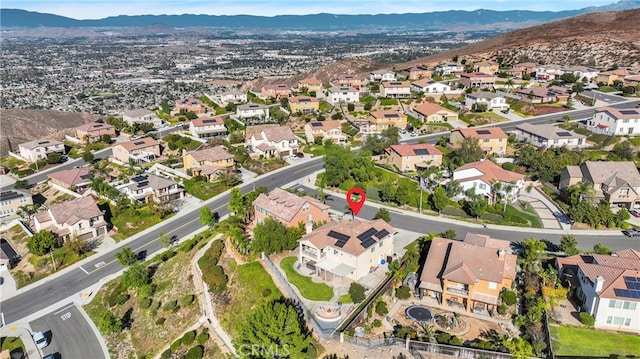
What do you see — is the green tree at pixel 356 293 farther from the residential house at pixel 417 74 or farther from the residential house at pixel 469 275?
the residential house at pixel 417 74

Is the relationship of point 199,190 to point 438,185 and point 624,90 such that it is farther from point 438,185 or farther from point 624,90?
point 624,90

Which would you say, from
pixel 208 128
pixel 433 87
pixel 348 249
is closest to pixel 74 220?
pixel 348 249

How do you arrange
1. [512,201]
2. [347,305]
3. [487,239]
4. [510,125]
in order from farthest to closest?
1. [510,125]
2. [512,201]
3. [487,239]
4. [347,305]

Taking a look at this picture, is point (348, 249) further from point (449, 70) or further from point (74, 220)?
point (449, 70)

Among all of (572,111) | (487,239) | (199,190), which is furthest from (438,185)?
(572,111)

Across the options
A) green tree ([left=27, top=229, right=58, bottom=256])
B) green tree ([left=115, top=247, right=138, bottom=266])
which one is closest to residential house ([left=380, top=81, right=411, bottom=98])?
green tree ([left=115, top=247, right=138, bottom=266])

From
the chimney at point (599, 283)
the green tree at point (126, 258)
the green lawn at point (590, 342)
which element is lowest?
the green tree at point (126, 258)

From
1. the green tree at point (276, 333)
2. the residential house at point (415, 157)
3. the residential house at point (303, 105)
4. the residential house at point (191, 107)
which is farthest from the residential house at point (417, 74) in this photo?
the green tree at point (276, 333)

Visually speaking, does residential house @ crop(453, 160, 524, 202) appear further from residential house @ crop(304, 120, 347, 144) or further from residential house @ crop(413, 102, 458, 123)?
residential house @ crop(413, 102, 458, 123)
